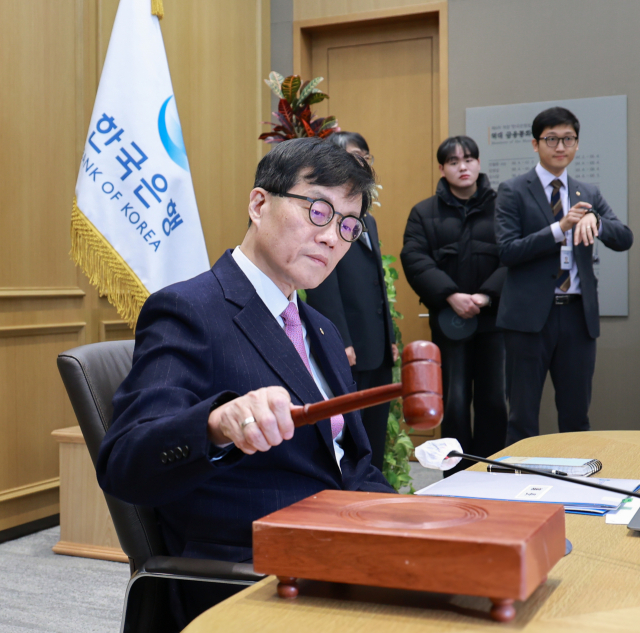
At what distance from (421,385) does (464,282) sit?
2.93 m

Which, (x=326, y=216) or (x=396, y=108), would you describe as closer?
(x=326, y=216)

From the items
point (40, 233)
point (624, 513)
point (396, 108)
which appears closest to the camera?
point (624, 513)

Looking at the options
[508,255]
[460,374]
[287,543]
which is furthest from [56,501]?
[287,543]

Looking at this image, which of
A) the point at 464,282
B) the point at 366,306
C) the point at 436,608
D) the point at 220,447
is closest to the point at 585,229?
the point at 464,282

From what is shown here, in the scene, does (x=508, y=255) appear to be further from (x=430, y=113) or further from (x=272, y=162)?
(x=272, y=162)

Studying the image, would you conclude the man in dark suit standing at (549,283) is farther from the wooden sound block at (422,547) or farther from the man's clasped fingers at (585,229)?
the wooden sound block at (422,547)

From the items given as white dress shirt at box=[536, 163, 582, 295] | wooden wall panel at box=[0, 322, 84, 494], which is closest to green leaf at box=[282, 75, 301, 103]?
white dress shirt at box=[536, 163, 582, 295]

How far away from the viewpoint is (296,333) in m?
1.21

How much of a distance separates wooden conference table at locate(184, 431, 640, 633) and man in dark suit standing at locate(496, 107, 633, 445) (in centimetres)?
235

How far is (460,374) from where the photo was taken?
343 cm

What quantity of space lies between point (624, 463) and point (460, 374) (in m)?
2.11

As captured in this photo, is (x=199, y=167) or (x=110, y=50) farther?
(x=199, y=167)

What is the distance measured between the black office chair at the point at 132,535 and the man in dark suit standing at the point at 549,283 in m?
2.17

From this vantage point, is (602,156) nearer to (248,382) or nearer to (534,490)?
(534,490)
